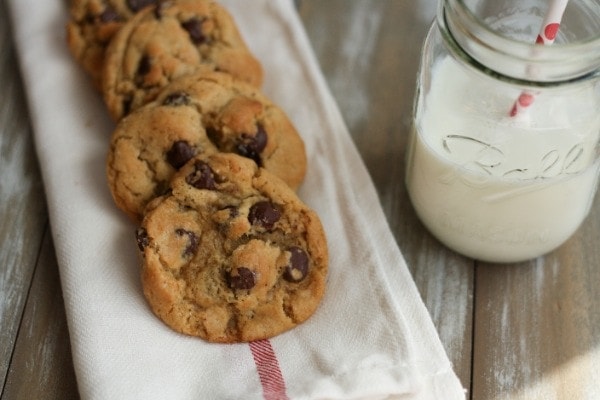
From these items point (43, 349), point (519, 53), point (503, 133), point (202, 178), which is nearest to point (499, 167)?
point (503, 133)

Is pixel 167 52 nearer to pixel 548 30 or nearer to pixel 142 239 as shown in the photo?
pixel 142 239

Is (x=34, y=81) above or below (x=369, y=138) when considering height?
above

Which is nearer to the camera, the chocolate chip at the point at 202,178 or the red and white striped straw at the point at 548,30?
the red and white striped straw at the point at 548,30

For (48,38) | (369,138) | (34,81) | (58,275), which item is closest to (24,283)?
(58,275)

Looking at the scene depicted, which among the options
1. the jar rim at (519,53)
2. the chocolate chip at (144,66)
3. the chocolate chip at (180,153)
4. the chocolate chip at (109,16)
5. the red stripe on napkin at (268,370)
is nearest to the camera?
the jar rim at (519,53)

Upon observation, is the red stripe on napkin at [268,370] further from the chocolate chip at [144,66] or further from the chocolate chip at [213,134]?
the chocolate chip at [144,66]

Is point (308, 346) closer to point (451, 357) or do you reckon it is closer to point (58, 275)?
point (451, 357)

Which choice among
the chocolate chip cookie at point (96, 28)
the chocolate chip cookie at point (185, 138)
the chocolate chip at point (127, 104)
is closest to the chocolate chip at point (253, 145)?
the chocolate chip cookie at point (185, 138)

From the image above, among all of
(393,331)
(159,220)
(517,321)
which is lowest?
(517,321)
